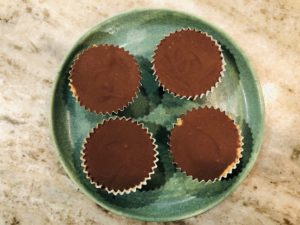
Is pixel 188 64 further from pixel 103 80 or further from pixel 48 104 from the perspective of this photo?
pixel 48 104

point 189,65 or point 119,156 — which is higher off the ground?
point 189,65

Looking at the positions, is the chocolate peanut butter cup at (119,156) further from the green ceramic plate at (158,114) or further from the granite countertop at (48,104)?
the granite countertop at (48,104)

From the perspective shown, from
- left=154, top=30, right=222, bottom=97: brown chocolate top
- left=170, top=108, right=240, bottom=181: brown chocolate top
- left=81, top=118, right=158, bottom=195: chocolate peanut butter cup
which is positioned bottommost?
left=81, top=118, right=158, bottom=195: chocolate peanut butter cup

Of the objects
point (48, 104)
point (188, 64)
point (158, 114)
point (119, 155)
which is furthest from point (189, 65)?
point (48, 104)

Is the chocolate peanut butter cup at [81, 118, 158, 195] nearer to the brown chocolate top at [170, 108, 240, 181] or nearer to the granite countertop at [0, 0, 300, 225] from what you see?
the brown chocolate top at [170, 108, 240, 181]

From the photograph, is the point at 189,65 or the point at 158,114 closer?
the point at 189,65

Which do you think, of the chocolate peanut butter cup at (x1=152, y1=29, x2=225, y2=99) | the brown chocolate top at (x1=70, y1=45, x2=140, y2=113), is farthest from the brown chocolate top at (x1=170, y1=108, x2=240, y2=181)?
the brown chocolate top at (x1=70, y1=45, x2=140, y2=113)
